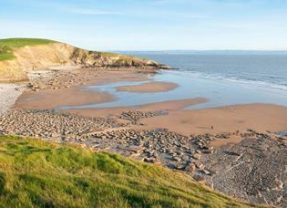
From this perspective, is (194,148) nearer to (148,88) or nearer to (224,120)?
(224,120)

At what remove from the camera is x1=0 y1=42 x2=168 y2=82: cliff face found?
89.0 meters

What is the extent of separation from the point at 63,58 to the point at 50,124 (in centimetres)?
7698

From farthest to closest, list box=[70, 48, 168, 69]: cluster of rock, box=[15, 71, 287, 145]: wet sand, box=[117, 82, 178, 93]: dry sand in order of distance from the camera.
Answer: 1. box=[70, 48, 168, 69]: cluster of rock
2. box=[117, 82, 178, 93]: dry sand
3. box=[15, 71, 287, 145]: wet sand

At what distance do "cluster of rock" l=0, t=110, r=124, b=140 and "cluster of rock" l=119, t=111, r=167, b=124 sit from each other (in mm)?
1728

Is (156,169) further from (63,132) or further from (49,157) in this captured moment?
(63,132)

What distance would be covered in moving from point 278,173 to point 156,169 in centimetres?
863

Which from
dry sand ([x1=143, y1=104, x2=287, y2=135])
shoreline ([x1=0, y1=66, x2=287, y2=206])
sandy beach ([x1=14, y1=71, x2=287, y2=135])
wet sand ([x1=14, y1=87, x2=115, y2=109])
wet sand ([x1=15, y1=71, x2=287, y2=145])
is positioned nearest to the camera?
shoreline ([x1=0, y1=66, x2=287, y2=206])

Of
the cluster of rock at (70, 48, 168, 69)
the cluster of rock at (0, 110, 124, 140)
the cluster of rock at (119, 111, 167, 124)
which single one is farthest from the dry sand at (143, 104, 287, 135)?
the cluster of rock at (70, 48, 168, 69)

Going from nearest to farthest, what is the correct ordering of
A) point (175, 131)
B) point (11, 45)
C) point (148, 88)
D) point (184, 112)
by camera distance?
point (175, 131), point (184, 112), point (148, 88), point (11, 45)

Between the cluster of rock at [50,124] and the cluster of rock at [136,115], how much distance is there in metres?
1.73

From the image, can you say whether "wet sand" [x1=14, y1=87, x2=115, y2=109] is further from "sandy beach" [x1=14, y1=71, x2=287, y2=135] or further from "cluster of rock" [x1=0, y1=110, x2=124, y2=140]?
"cluster of rock" [x1=0, y1=110, x2=124, y2=140]

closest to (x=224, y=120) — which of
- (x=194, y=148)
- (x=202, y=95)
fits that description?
(x=194, y=148)

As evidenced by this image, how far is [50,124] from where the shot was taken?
31734mm

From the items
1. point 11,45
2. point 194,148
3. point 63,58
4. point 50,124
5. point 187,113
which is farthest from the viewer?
point 63,58
